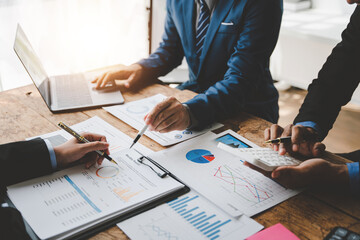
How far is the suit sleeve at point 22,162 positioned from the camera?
2.60 feet

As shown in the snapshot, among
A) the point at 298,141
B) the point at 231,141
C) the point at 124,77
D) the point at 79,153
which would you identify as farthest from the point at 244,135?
the point at 124,77

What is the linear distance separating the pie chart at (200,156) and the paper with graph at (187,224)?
176mm

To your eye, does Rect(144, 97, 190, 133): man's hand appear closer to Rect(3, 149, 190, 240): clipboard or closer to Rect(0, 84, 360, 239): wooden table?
Rect(0, 84, 360, 239): wooden table

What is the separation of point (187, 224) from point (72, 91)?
0.85 meters

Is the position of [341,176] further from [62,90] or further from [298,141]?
[62,90]

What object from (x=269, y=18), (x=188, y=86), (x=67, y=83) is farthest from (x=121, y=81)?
(x=269, y=18)

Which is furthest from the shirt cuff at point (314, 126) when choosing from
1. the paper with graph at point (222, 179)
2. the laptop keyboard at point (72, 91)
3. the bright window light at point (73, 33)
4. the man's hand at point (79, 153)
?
the bright window light at point (73, 33)

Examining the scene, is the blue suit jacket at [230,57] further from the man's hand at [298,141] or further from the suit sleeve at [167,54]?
the man's hand at [298,141]

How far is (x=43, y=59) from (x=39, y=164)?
167 centimetres

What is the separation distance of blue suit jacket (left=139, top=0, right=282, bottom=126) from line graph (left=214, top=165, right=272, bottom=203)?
0.27 metres

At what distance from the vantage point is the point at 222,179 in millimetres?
834

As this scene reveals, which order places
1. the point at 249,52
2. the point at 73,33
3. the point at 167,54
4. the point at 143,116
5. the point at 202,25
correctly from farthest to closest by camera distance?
the point at 73,33
the point at 167,54
the point at 202,25
the point at 249,52
the point at 143,116

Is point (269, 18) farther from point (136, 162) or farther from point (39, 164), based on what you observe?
point (39, 164)

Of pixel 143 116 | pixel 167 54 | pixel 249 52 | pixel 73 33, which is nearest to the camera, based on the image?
pixel 143 116
